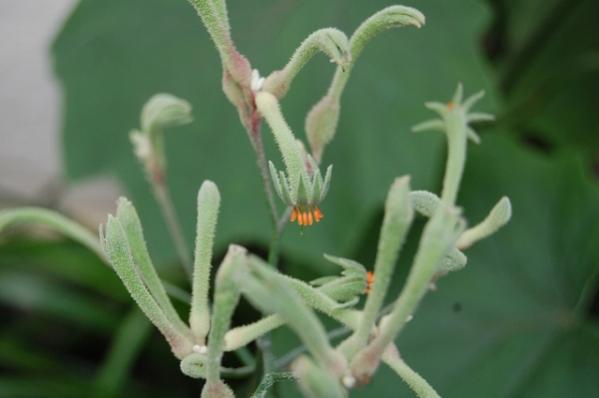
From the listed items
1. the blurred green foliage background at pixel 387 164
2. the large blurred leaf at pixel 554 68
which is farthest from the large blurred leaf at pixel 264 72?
the large blurred leaf at pixel 554 68

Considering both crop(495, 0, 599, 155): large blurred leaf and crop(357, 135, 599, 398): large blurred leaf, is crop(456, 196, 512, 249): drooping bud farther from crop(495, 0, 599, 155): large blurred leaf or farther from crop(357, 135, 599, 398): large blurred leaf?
crop(495, 0, 599, 155): large blurred leaf

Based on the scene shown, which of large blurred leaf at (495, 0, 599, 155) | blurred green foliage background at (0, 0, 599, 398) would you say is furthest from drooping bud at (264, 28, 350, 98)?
large blurred leaf at (495, 0, 599, 155)

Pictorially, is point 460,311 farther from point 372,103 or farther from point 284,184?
point 284,184

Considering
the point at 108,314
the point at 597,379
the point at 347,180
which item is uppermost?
the point at 347,180

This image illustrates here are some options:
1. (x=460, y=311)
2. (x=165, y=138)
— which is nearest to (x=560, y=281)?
(x=460, y=311)

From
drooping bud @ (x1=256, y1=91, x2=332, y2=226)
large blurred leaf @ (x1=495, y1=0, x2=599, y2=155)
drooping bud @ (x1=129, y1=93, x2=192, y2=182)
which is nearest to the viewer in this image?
drooping bud @ (x1=256, y1=91, x2=332, y2=226)

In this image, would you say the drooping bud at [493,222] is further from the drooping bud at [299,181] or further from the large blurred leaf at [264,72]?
the large blurred leaf at [264,72]

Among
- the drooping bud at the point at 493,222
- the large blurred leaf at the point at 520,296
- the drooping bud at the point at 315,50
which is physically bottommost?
the large blurred leaf at the point at 520,296
